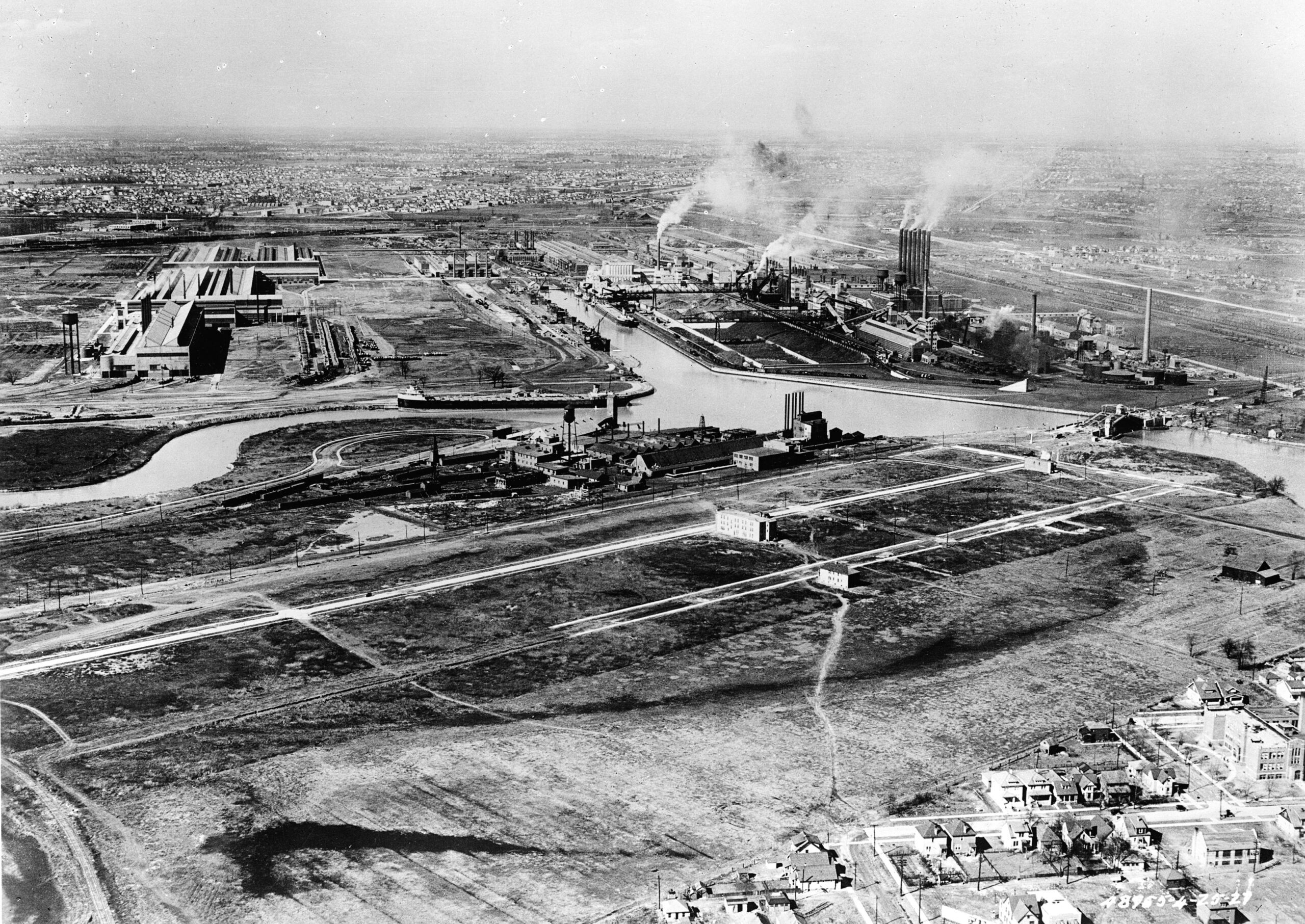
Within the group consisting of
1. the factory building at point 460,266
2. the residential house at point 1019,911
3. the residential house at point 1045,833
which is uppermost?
the factory building at point 460,266

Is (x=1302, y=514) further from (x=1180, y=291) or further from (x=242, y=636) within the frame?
(x=1180, y=291)

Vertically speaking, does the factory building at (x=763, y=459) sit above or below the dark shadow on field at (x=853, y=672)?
above

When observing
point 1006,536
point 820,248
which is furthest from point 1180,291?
point 1006,536

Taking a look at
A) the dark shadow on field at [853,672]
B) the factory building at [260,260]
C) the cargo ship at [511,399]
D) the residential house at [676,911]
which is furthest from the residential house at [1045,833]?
the factory building at [260,260]

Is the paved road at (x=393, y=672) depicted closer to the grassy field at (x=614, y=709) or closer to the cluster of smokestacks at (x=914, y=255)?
the grassy field at (x=614, y=709)

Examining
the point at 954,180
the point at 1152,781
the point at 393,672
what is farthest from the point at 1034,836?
the point at 954,180

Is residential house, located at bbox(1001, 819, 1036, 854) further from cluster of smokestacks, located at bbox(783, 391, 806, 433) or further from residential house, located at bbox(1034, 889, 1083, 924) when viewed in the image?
cluster of smokestacks, located at bbox(783, 391, 806, 433)
